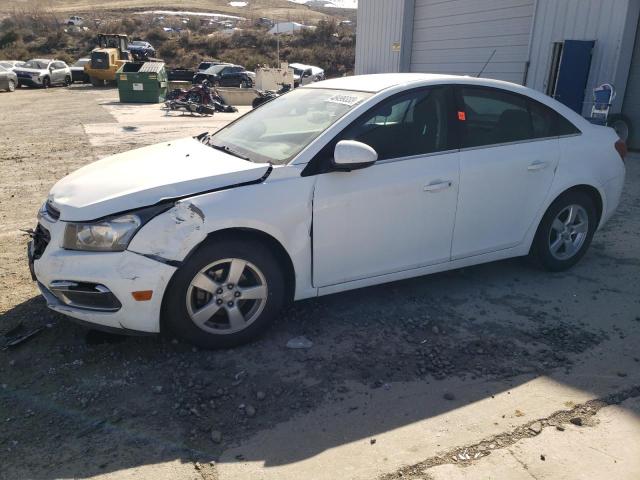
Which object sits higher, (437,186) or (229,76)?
(437,186)

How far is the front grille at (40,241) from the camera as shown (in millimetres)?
3322

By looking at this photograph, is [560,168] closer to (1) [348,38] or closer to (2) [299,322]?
(2) [299,322]

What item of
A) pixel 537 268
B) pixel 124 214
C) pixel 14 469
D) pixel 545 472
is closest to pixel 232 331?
pixel 124 214

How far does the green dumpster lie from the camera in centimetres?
2197

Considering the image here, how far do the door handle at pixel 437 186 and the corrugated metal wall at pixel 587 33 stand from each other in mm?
7266

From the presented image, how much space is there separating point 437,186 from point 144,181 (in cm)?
194

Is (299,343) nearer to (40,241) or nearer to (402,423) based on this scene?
(402,423)

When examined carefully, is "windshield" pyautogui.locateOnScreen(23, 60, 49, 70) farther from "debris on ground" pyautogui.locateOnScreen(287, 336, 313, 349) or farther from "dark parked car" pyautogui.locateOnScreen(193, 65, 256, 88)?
"debris on ground" pyautogui.locateOnScreen(287, 336, 313, 349)

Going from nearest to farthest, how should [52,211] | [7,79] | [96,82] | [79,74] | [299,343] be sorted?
[52,211] < [299,343] < [7,79] < [96,82] < [79,74]

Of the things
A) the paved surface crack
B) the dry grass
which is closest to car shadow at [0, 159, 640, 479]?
the paved surface crack

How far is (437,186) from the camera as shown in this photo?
12.4 feet

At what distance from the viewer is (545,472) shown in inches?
96.4

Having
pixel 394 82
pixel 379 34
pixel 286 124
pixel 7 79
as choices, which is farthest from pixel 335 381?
pixel 7 79

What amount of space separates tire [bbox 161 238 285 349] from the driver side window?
3.34 feet
